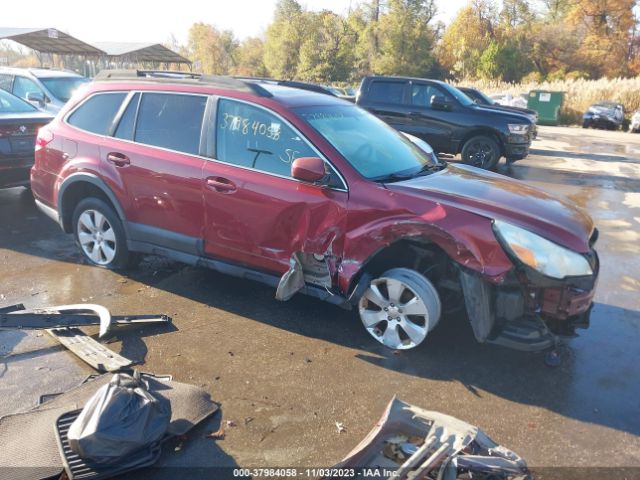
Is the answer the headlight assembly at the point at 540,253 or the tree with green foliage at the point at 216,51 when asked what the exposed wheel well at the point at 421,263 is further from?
the tree with green foliage at the point at 216,51

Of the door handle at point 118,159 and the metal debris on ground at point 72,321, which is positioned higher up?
the door handle at point 118,159

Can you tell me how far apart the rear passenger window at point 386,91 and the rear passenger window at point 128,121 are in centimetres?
831

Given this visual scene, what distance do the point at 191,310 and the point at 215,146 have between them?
1.39 meters

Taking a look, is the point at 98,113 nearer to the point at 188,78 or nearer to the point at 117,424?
the point at 188,78

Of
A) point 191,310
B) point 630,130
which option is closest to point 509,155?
point 191,310

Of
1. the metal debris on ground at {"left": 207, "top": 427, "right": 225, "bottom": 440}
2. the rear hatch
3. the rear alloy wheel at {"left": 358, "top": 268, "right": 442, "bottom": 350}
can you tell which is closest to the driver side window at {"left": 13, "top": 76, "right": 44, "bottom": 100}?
the rear hatch

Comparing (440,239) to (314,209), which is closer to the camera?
(440,239)

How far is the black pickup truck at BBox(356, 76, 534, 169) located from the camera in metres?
11.6

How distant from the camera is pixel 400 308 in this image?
3.88m

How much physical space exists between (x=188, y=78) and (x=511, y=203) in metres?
3.11

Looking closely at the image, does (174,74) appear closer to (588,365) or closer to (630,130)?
(588,365)

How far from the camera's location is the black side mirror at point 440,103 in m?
11.7

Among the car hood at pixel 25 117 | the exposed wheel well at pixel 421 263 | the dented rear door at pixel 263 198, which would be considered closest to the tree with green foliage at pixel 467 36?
the car hood at pixel 25 117

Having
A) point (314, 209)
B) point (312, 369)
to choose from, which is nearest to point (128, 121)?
point (314, 209)
